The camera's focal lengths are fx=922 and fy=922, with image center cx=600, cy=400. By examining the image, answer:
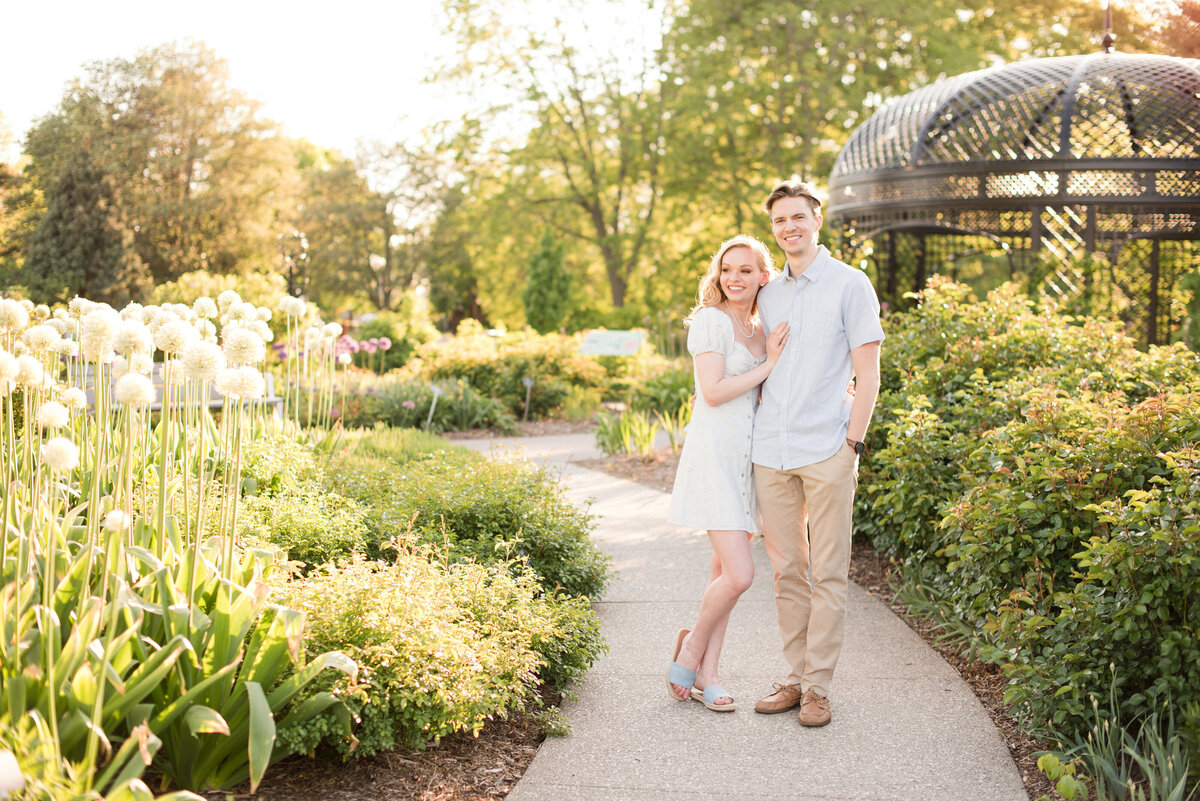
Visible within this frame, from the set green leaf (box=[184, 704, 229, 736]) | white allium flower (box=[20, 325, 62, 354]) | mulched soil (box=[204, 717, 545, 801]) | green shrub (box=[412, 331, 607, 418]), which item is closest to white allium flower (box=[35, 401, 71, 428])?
white allium flower (box=[20, 325, 62, 354])

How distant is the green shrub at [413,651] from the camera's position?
2781 mm

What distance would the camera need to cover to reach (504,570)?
3816mm

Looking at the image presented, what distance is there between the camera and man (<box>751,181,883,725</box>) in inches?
130

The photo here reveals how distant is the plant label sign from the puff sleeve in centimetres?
1143

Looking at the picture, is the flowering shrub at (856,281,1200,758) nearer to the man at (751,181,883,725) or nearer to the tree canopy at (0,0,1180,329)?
the man at (751,181,883,725)

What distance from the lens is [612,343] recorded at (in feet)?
50.5

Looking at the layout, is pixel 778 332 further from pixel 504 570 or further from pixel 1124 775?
pixel 1124 775

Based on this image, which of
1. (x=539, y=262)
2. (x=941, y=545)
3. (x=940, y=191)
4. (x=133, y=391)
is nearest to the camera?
(x=133, y=391)

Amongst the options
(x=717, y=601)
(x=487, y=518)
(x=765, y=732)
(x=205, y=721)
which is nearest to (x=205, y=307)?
(x=487, y=518)

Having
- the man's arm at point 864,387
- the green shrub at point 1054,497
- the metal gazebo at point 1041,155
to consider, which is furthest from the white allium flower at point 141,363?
the metal gazebo at point 1041,155

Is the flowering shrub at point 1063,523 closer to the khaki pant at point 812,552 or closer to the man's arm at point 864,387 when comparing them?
the khaki pant at point 812,552

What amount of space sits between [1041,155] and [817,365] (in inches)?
265

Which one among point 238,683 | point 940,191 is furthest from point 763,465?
point 940,191

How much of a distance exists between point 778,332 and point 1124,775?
5.65 ft
